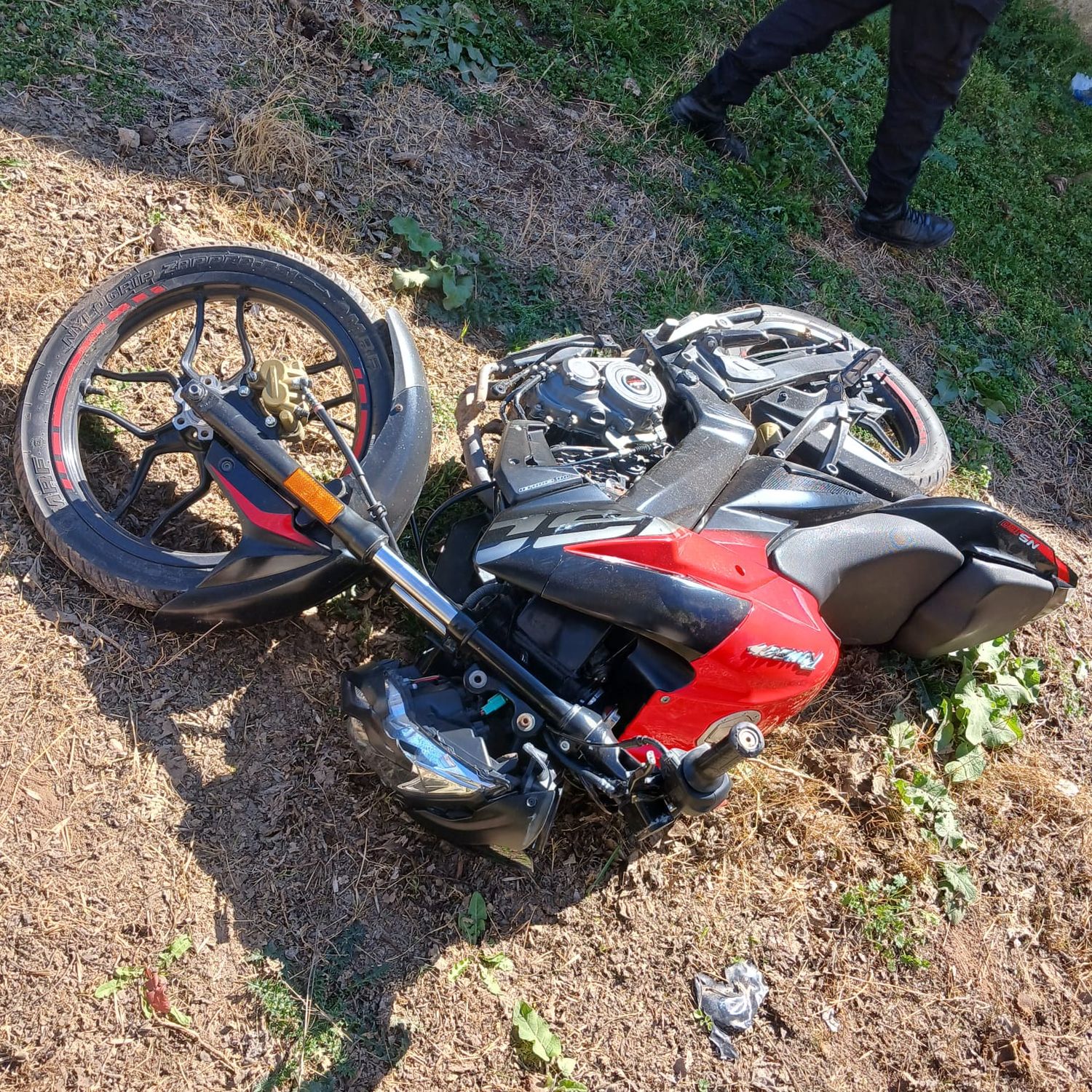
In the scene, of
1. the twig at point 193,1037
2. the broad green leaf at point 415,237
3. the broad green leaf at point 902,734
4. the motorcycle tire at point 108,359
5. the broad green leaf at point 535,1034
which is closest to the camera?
the twig at point 193,1037

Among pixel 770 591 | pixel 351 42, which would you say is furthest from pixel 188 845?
pixel 351 42

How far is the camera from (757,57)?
479cm

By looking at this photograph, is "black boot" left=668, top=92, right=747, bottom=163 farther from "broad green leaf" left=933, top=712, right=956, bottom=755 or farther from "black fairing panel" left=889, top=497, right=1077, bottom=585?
"broad green leaf" left=933, top=712, right=956, bottom=755

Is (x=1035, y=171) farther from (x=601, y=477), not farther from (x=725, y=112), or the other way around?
(x=601, y=477)

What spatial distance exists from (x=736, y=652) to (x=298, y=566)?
1332 mm

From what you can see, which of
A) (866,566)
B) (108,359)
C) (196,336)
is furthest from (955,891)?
(108,359)

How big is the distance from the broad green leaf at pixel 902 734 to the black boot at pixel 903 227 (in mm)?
3032

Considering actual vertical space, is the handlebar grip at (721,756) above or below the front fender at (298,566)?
above

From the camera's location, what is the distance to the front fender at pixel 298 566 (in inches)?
108

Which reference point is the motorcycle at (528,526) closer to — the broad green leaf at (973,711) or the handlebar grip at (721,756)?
the handlebar grip at (721,756)

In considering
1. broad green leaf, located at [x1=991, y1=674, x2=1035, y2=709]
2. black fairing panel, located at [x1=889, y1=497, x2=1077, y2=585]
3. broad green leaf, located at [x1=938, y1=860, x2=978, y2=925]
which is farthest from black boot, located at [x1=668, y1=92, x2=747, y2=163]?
broad green leaf, located at [x1=938, y1=860, x2=978, y2=925]

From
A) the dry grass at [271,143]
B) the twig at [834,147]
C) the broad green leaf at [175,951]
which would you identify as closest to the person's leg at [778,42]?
the twig at [834,147]

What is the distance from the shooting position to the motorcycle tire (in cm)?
283

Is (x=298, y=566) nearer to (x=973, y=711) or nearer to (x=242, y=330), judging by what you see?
(x=242, y=330)
